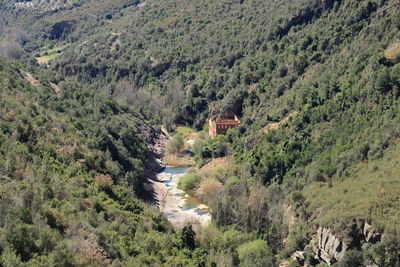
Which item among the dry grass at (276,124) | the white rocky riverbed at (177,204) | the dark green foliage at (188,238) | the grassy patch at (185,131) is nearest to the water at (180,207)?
the white rocky riverbed at (177,204)

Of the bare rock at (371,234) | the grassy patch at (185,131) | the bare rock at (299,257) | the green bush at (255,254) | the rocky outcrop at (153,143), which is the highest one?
the bare rock at (371,234)

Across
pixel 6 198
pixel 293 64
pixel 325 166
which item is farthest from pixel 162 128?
pixel 6 198

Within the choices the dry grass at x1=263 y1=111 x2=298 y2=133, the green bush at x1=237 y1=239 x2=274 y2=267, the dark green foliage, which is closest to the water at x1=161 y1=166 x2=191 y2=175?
the dry grass at x1=263 y1=111 x2=298 y2=133

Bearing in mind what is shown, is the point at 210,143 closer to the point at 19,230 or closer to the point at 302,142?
the point at 302,142

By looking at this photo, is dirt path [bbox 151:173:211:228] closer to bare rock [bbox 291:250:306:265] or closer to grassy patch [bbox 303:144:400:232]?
bare rock [bbox 291:250:306:265]

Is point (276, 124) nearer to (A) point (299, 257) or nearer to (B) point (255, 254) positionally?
(A) point (299, 257)

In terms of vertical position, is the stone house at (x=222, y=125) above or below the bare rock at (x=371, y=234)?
below

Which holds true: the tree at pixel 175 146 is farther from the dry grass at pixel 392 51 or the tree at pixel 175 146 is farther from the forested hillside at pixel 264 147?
the dry grass at pixel 392 51
